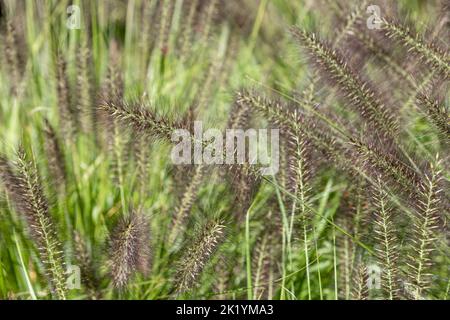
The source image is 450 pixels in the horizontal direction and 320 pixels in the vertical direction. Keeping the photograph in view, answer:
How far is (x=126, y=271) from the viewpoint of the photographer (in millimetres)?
2117

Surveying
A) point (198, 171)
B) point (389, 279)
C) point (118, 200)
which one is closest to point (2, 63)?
point (118, 200)

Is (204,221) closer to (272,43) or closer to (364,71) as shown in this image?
(364,71)

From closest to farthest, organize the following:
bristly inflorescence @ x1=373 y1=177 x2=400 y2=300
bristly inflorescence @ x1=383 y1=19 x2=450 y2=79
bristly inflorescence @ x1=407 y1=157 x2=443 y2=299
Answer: bristly inflorescence @ x1=407 y1=157 x2=443 y2=299
bristly inflorescence @ x1=373 y1=177 x2=400 y2=300
bristly inflorescence @ x1=383 y1=19 x2=450 y2=79

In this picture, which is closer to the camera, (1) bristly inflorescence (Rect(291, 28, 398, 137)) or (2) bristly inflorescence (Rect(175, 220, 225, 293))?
(2) bristly inflorescence (Rect(175, 220, 225, 293))

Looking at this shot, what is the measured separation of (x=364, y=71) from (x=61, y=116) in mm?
1038

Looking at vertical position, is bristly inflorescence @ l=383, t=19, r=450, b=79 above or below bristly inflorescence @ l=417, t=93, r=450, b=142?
above

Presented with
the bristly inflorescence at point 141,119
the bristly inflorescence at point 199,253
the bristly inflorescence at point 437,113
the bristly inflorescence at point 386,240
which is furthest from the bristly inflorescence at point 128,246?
the bristly inflorescence at point 437,113

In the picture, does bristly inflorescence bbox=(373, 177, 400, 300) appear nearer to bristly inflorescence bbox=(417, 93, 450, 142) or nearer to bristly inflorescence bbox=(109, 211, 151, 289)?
bristly inflorescence bbox=(417, 93, 450, 142)

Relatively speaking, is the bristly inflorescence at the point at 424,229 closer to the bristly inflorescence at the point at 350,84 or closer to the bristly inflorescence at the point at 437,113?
the bristly inflorescence at the point at 437,113

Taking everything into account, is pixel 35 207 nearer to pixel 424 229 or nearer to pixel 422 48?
pixel 424 229

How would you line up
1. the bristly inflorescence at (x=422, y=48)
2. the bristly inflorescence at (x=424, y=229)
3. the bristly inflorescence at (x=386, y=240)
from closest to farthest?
the bristly inflorescence at (x=424, y=229) < the bristly inflorescence at (x=386, y=240) < the bristly inflorescence at (x=422, y=48)

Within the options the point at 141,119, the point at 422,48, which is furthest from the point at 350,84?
the point at 141,119

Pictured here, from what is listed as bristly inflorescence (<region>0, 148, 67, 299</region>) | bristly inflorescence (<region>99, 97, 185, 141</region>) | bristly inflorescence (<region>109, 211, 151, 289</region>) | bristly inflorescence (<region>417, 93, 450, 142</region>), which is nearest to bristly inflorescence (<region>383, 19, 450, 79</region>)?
bristly inflorescence (<region>417, 93, 450, 142</region>)

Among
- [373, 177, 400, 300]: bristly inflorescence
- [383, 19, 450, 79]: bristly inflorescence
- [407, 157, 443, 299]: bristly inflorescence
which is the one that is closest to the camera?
[407, 157, 443, 299]: bristly inflorescence
